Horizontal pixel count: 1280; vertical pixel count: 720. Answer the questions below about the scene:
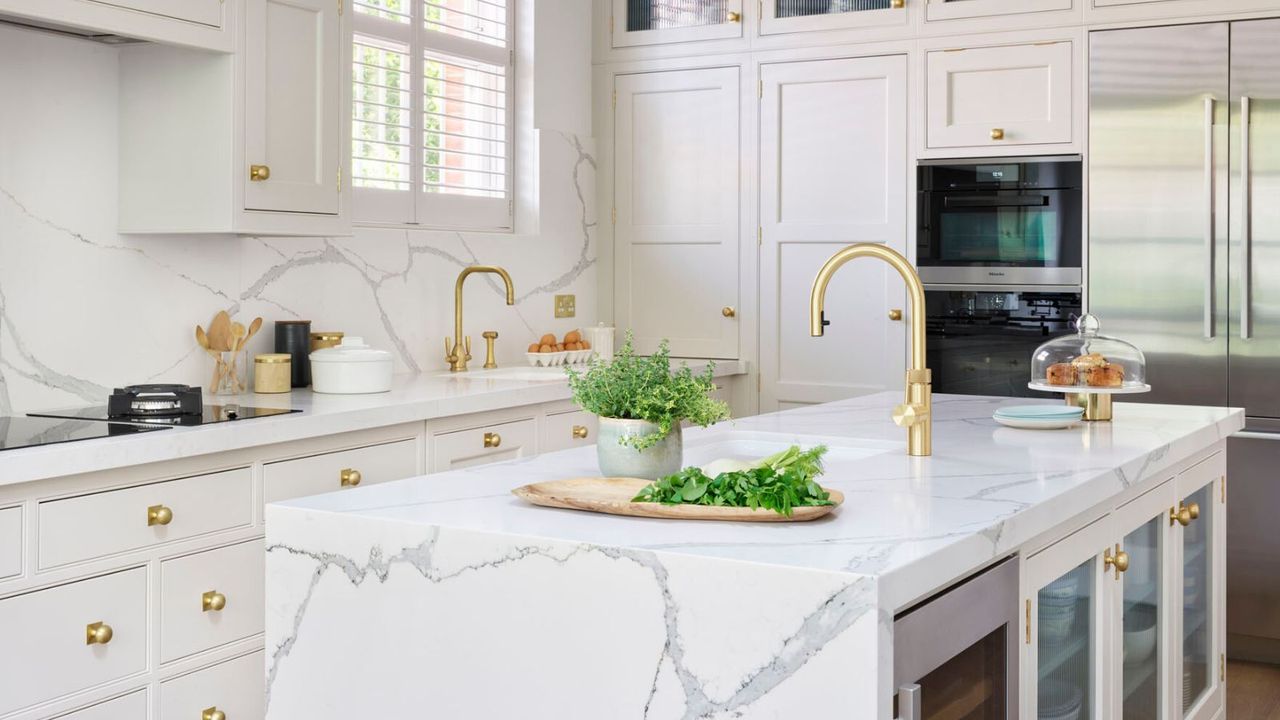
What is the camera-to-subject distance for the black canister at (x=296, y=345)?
11.9 feet

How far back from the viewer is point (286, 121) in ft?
10.8

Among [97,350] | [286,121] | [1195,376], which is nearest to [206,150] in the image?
[286,121]

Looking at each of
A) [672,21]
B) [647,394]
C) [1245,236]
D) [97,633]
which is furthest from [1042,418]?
[672,21]

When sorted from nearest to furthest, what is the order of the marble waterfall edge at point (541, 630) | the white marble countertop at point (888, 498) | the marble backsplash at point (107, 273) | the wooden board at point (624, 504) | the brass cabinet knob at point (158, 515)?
1. the marble waterfall edge at point (541, 630)
2. the white marble countertop at point (888, 498)
3. the wooden board at point (624, 504)
4. the brass cabinet knob at point (158, 515)
5. the marble backsplash at point (107, 273)

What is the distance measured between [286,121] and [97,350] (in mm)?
743

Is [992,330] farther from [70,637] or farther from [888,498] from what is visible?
[70,637]

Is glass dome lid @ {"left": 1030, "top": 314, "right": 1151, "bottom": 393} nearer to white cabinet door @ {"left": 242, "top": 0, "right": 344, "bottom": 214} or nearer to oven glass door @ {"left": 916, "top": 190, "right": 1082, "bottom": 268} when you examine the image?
oven glass door @ {"left": 916, "top": 190, "right": 1082, "bottom": 268}

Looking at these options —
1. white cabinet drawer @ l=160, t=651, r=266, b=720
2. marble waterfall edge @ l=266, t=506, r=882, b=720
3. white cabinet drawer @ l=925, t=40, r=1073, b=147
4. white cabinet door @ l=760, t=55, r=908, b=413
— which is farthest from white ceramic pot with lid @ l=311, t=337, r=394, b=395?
white cabinet drawer @ l=925, t=40, r=1073, b=147

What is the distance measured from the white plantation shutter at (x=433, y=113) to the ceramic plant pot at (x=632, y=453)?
2264mm

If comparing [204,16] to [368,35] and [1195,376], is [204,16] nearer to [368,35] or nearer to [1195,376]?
[368,35]

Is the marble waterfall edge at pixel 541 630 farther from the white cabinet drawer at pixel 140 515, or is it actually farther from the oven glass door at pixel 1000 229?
the oven glass door at pixel 1000 229

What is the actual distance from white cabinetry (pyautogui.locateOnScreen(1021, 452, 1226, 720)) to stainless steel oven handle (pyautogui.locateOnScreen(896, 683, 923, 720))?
50cm

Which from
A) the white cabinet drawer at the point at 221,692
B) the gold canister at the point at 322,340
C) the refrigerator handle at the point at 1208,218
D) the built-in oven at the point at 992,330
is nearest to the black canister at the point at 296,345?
the gold canister at the point at 322,340

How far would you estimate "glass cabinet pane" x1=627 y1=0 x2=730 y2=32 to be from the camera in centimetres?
482
